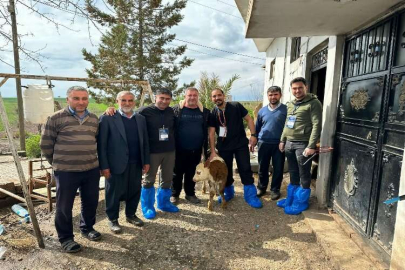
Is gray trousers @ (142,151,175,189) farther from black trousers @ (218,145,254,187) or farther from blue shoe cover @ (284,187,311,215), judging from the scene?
blue shoe cover @ (284,187,311,215)

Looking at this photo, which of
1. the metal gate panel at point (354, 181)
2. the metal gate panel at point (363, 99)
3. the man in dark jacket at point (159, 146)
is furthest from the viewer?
the man in dark jacket at point (159, 146)

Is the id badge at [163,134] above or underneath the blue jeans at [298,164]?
above

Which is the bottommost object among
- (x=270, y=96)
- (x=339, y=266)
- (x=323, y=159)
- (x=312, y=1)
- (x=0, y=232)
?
(x=0, y=232)

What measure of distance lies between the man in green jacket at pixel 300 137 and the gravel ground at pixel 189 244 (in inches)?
12.8

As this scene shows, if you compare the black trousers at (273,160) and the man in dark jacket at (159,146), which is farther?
the black trousers at (273,160)

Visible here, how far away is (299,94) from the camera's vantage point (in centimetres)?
375

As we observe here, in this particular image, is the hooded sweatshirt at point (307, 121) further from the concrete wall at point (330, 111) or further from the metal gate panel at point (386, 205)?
the metal gate panel at point (386, 205)

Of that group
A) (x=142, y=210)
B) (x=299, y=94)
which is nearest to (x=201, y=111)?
(x=299, y=94)

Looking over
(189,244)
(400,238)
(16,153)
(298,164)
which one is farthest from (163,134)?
(400,238)

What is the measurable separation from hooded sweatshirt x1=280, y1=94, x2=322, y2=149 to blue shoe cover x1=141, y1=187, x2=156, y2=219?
218cm

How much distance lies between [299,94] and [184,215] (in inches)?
95.6

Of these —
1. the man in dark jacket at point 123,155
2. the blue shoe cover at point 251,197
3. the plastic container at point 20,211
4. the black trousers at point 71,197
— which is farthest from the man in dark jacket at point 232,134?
the plastic container at point 20,211

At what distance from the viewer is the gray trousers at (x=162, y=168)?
374cm

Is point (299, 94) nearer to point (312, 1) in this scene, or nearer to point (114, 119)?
point (312, 1)
